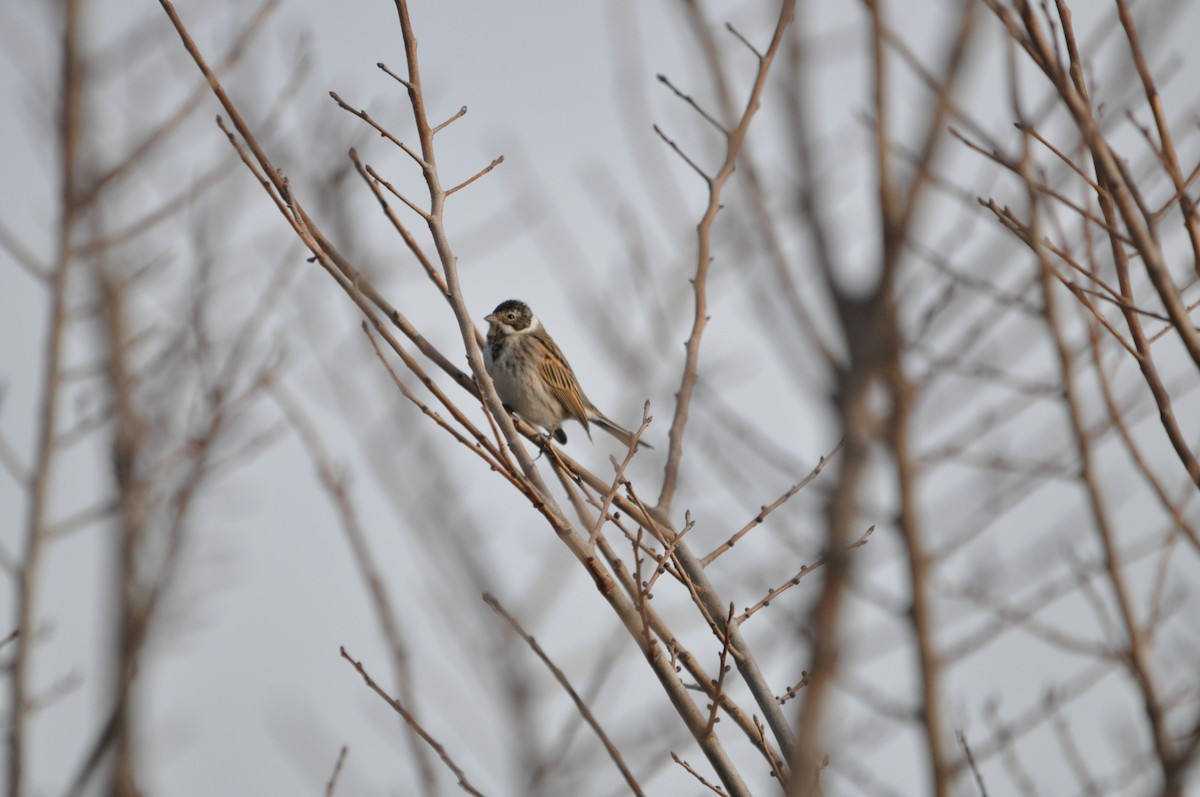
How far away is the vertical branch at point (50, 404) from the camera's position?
4.95m

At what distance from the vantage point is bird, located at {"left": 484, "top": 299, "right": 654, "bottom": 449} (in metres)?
A: 7.69

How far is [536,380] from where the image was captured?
7711 millimetres

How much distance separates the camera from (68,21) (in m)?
6.46

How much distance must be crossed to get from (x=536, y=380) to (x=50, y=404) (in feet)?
9.77

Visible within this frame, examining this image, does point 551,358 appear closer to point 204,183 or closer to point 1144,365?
point 204,183

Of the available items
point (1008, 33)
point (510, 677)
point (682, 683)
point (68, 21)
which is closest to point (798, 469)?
point (682, 683)

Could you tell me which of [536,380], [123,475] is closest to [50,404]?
[123,475]

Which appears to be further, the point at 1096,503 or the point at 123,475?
the point at 123,475

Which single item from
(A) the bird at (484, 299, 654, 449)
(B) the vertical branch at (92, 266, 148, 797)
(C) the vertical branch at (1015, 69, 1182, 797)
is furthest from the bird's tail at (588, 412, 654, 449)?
(C) the vertical branch at (1015, 69, 1182, 797)

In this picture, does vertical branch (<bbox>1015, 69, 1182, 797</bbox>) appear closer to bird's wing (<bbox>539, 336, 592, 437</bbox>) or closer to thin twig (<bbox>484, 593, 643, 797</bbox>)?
thin twig (<bbox>484, 593, 643, 797</bbox>)

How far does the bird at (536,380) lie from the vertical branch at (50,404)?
8.87 ft

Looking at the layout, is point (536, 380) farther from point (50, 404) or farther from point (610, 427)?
point (50, 404)

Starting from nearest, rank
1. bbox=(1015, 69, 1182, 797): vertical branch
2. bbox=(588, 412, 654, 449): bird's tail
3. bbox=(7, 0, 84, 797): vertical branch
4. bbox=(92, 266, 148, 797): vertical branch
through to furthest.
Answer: bbox=(1015, 69, 1182, 797): vertical branch < bbox=(7, 0, 84, 797): vertical branch < bbox=(92, 266, 148, 797): vertical branch < bbox=(588, 412, 654, 449): bird's tail

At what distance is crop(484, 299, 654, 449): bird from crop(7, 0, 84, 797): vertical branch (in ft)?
8.87
